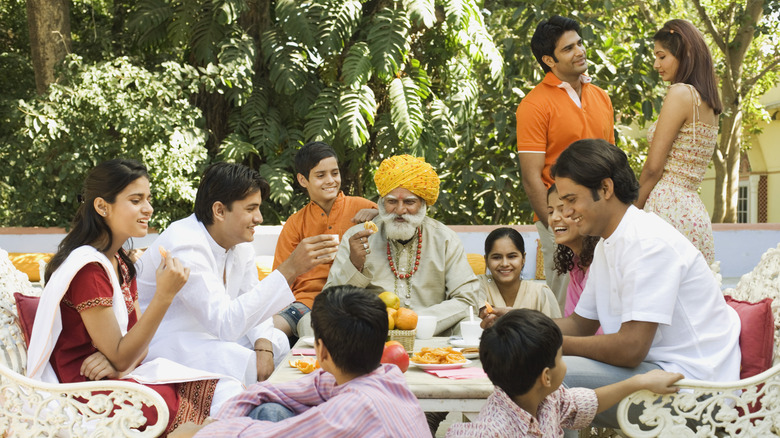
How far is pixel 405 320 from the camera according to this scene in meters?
3.28

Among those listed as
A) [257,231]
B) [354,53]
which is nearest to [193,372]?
[257,231]

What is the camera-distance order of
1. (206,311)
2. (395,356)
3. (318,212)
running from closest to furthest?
(395,356) < (206,311) < (318,212)

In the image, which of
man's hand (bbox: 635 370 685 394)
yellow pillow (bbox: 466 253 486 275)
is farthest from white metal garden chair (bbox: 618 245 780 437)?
Answer: yellow pillow (bbox: 466 253 486 275)

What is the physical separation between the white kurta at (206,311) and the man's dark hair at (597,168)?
1.34 metres

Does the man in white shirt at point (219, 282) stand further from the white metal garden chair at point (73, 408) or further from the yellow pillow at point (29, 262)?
the yellow pillow at point (29, 262)

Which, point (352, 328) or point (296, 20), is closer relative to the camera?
point (352, 328)

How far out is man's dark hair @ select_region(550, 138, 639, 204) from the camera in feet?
9.38

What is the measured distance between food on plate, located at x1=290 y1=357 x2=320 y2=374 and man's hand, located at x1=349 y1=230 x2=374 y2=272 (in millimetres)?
1273

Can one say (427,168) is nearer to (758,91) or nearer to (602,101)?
(602,101)

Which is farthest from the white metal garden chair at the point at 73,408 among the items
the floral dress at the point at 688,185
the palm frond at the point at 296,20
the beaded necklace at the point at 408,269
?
the palm frond at the point at 296,20

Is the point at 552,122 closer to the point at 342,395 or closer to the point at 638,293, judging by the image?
the point at 638,293

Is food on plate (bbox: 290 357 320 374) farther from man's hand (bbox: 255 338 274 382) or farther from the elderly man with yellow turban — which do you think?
the elderly man with yellow turban

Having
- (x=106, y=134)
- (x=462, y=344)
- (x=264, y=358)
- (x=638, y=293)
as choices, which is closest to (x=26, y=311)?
(x=264, y=358)

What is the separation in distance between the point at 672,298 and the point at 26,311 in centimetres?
246
